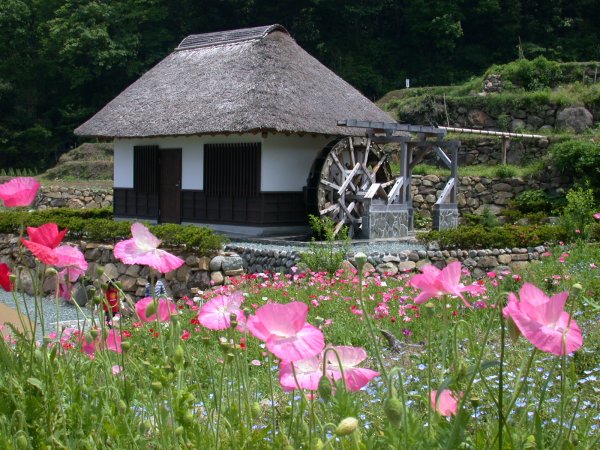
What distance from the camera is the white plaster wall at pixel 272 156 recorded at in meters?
14.7

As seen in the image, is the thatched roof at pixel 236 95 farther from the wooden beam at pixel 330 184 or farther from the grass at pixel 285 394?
the grass at pixel 285 394

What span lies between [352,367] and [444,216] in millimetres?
13649

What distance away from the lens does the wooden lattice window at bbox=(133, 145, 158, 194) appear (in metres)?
17.0

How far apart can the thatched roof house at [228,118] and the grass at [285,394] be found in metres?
7.74

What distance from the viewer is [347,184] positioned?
47.9 ft

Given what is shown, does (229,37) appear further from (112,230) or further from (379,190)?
(112,230)

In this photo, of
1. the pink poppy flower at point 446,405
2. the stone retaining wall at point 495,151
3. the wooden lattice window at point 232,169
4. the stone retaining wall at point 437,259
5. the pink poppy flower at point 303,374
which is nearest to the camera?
the pink poppy flower at point 303,374

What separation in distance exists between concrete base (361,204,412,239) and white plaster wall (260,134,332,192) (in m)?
2.00

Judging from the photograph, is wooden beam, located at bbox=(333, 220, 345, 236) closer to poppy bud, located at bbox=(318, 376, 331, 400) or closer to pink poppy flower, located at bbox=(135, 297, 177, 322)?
pink poppy flower, located at bbox=(135, 297, 177, 322)

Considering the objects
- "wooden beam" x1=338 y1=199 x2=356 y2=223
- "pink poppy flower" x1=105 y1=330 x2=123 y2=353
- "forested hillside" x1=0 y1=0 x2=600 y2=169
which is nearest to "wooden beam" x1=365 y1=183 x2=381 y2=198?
"wooden beam" x1=338 y1=199 x2=356 y2=223

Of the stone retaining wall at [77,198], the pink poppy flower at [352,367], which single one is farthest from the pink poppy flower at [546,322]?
the stone retaining wall at [77,198]

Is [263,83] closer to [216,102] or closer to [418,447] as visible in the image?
[216,102]

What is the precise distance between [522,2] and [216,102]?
2856 cm

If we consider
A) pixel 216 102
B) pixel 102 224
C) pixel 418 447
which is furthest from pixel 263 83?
pixel 418 447
